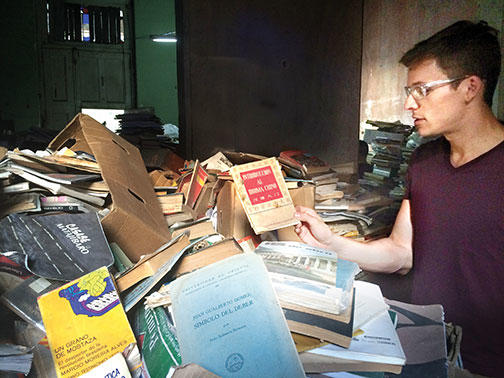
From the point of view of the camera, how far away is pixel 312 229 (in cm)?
146

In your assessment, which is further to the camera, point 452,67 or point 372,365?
point 452,67

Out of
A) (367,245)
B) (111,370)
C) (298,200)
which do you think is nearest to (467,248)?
(367,245)

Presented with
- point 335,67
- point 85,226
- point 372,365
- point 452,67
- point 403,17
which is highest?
point 403,17

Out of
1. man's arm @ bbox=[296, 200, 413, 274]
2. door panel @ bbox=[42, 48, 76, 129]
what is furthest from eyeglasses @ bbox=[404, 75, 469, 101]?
door panel @ bbox=[42, 48, 76, 129]

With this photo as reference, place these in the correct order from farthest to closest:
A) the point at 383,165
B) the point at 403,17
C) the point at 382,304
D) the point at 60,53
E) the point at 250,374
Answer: the point at 60,53
the point at 403,17
the point at 383,165
the point at 382,304
the point at 250,374

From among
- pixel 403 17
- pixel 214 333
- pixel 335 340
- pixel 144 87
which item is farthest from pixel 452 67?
pixel 144 87

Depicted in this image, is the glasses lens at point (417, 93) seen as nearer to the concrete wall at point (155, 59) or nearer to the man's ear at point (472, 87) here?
the man's ear at point (472, 87)

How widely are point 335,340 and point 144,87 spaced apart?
708 centimetres

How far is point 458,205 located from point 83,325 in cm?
119

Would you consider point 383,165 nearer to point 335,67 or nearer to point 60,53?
point 335,67

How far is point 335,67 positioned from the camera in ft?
9.92

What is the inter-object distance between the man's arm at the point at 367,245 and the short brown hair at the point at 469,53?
1.77 feet

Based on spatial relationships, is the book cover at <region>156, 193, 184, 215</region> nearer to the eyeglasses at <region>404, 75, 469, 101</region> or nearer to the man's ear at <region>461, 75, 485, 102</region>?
the eyeglasses at <region>404, 75, 469, 101</region>

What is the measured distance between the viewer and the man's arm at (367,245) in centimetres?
146
